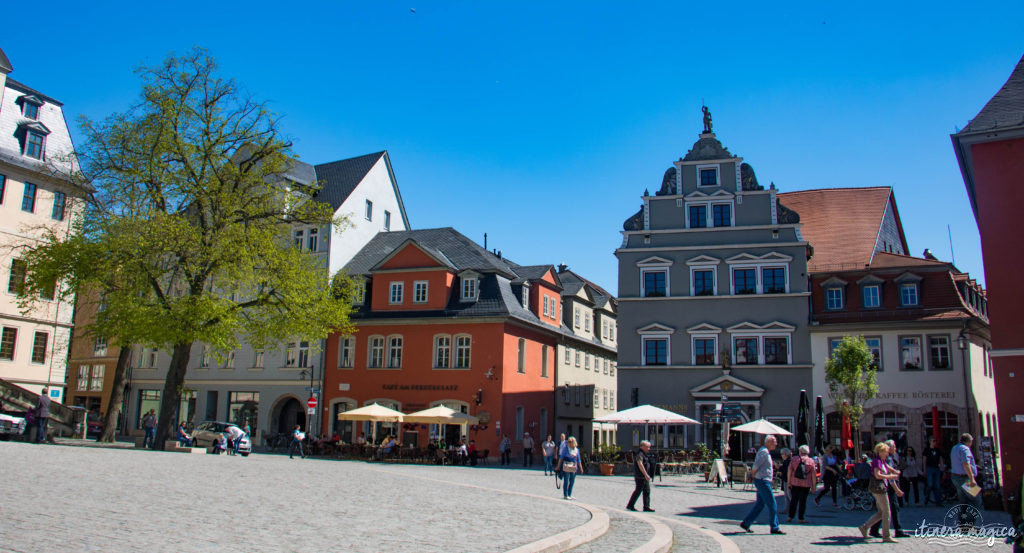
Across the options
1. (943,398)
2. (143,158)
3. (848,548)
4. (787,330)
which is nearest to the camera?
(848,548)

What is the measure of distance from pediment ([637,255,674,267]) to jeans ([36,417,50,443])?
26.6 meters

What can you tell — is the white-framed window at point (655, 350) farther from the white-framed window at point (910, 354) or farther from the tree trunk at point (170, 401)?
the tree trunk at point (170, 401)

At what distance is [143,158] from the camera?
28984 mm

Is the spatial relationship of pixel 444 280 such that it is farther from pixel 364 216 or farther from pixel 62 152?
pixel 62 152

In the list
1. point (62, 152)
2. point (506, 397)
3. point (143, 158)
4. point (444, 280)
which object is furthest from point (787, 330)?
point (62, 152)

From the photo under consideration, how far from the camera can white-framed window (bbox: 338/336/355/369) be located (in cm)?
4306

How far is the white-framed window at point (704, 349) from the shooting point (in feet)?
127

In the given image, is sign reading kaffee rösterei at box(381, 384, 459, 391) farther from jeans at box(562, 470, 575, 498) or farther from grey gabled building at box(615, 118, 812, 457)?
jeans at box(562, 470, 575, 498)

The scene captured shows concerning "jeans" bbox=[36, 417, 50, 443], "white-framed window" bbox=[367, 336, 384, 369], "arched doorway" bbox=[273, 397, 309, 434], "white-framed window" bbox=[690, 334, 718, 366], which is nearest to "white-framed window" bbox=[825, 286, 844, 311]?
"white-framed window" bbox=[690, 334, 718, 366]

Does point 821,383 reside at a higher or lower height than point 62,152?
lower

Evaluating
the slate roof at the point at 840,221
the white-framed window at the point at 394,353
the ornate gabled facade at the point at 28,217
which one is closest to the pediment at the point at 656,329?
the slate roof at the point at 840,221

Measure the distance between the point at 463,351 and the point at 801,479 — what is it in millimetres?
26112

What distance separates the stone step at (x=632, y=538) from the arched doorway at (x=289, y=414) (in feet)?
107

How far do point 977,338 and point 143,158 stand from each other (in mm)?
36754
